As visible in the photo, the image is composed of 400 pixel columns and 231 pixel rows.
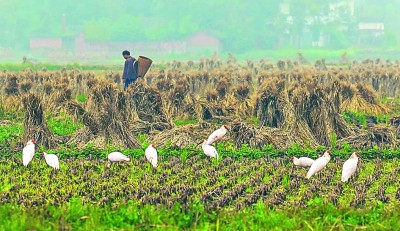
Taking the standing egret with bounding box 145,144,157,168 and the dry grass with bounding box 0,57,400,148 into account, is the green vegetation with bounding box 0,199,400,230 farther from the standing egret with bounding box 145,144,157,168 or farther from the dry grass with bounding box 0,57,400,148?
the dry grass with bounding box 0,57,400,148

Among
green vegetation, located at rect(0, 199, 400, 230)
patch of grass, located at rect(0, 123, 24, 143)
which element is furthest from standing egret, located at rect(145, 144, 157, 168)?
patch of grass, located at rect(0, 123, 24, 143)

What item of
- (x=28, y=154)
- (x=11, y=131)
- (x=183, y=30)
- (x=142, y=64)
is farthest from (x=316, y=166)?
(x=183, y=30)

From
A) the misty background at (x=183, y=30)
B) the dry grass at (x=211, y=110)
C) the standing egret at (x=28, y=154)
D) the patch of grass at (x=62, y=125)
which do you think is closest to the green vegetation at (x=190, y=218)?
the standing egret at (x=28, y=154)

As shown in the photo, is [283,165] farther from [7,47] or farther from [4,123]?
[7,47]

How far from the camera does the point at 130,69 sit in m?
22.5

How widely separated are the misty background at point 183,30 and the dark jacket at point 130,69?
2582 inches

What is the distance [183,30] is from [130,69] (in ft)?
238

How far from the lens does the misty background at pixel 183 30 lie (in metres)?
93.3

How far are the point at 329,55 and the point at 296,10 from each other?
29.6 feet

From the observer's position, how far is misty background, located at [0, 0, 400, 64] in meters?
93.3

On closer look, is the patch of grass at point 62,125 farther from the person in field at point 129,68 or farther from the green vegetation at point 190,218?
the green vegetation at point 190,218

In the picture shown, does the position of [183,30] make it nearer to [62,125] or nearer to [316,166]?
[62,125]

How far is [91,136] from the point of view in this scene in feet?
52.9

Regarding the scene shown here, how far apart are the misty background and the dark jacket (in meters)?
65.6
